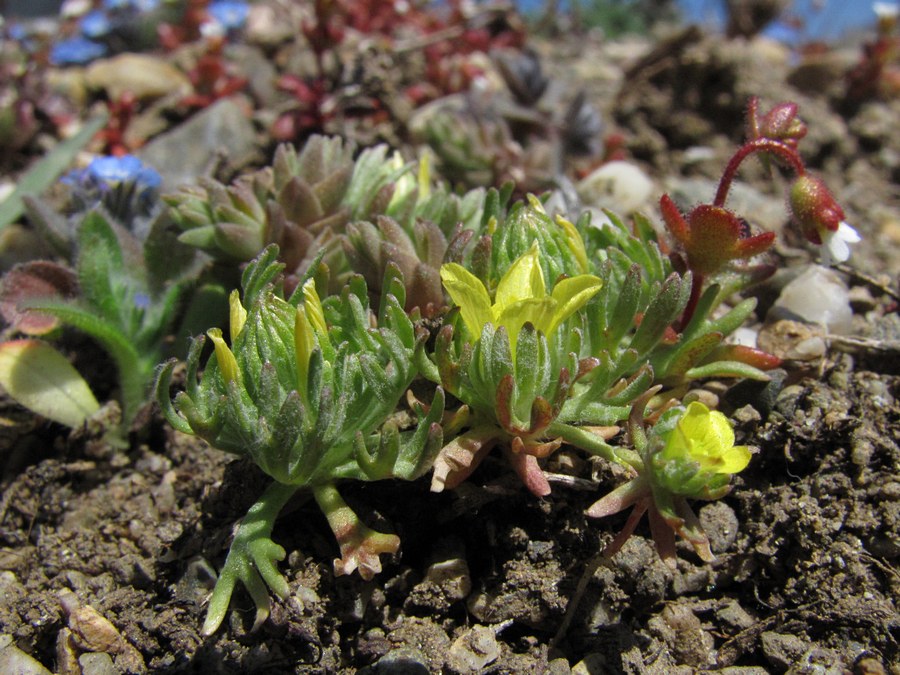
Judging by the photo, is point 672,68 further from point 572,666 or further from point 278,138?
point 572,666

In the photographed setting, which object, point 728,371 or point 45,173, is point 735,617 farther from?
point 45,173

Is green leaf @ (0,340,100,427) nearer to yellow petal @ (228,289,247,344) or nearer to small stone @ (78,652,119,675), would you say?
small stone @ (78,652,119,675)

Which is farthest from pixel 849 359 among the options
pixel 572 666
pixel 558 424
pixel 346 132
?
pixel 346 132

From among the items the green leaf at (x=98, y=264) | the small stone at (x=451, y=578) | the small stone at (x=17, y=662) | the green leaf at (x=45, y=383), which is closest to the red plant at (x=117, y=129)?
the green leaf at (x=98, y=264)

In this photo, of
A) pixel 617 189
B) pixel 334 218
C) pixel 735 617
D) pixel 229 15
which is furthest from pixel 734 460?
pixel 229 15

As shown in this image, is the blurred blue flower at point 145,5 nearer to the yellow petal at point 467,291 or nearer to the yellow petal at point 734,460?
the yellow petal at point 467,291

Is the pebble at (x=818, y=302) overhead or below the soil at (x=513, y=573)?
overhead

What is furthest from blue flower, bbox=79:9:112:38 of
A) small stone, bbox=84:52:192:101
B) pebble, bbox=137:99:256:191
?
pebble, bbox=137:99:256:191

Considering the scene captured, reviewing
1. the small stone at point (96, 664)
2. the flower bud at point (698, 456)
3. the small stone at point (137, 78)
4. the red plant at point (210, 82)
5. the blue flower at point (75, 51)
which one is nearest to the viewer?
the flower bud at point (698, 456)
